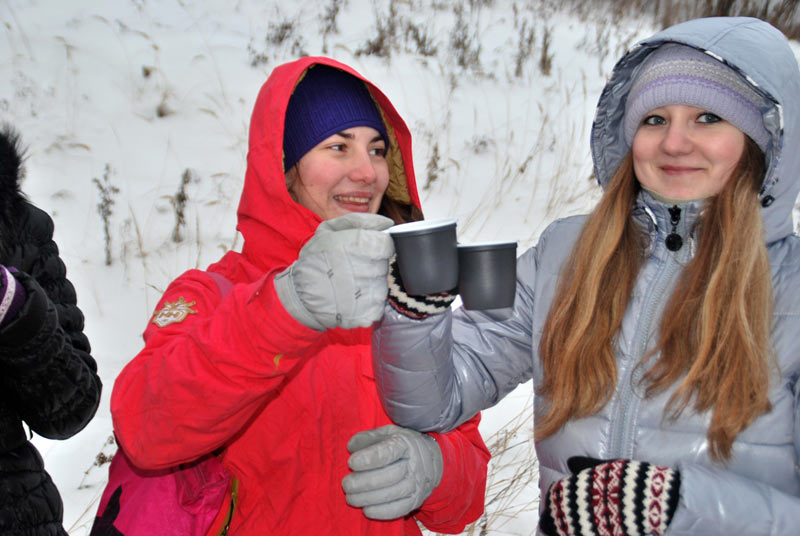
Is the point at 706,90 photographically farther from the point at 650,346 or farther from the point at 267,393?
the point at 267,393

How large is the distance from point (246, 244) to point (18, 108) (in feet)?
13.6

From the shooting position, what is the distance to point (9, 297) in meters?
1.48

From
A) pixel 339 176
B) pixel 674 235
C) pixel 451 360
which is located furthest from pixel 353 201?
pixel 674 235

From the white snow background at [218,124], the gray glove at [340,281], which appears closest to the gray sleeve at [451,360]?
the gray glove at [340,281]

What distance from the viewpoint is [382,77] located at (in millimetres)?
6043

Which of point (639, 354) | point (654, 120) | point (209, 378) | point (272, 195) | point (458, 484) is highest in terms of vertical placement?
point (654, 120)

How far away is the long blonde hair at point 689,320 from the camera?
146 centimetres

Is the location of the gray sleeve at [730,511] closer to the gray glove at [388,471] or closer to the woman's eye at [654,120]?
the gray glove at [388,471]

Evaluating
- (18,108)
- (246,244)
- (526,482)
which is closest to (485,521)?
(526,482)

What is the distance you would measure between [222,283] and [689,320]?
1165 millimetres

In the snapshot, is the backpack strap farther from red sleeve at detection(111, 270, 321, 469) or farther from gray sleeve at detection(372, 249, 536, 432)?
gray sleeve at detection(372, 249, 536, 432)

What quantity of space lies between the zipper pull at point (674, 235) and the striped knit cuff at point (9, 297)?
1.49m

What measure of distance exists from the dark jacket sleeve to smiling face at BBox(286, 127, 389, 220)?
2.31 feet

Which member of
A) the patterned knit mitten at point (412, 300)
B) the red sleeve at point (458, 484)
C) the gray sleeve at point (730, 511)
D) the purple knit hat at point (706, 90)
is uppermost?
the purple knit hat at point (706, 90)
